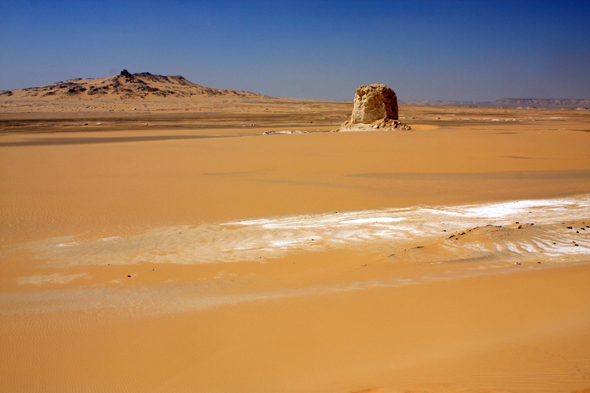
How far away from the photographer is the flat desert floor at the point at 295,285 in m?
2.78

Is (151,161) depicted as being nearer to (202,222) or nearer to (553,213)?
(202,222)

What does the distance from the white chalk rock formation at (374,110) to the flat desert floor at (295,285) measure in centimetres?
1198

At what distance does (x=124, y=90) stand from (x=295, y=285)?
9340 cm

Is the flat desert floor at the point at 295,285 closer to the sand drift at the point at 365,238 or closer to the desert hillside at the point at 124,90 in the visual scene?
the sand drift at the point at 365,238

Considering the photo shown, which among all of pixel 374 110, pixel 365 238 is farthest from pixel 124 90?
pixel 365 238

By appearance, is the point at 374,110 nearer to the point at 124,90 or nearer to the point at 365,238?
the point at 365,238

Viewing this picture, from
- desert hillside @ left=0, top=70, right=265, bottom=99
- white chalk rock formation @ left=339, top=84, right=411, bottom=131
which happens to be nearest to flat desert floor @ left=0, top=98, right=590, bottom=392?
white chalk rock formation @ left=339, top=84, right=411, bottom=131

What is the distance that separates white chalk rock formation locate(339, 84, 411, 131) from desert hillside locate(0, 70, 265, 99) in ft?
232

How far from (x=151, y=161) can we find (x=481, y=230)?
11285mm

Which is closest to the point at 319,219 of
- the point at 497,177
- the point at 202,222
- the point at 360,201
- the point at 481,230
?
the point at 360,201

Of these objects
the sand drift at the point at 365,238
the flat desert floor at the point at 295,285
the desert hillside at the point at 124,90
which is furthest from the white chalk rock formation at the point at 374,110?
the desert hillside at the point at 124,90

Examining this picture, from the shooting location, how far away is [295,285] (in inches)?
171

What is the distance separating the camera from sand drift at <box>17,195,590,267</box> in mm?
5246

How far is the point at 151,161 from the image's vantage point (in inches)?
542
